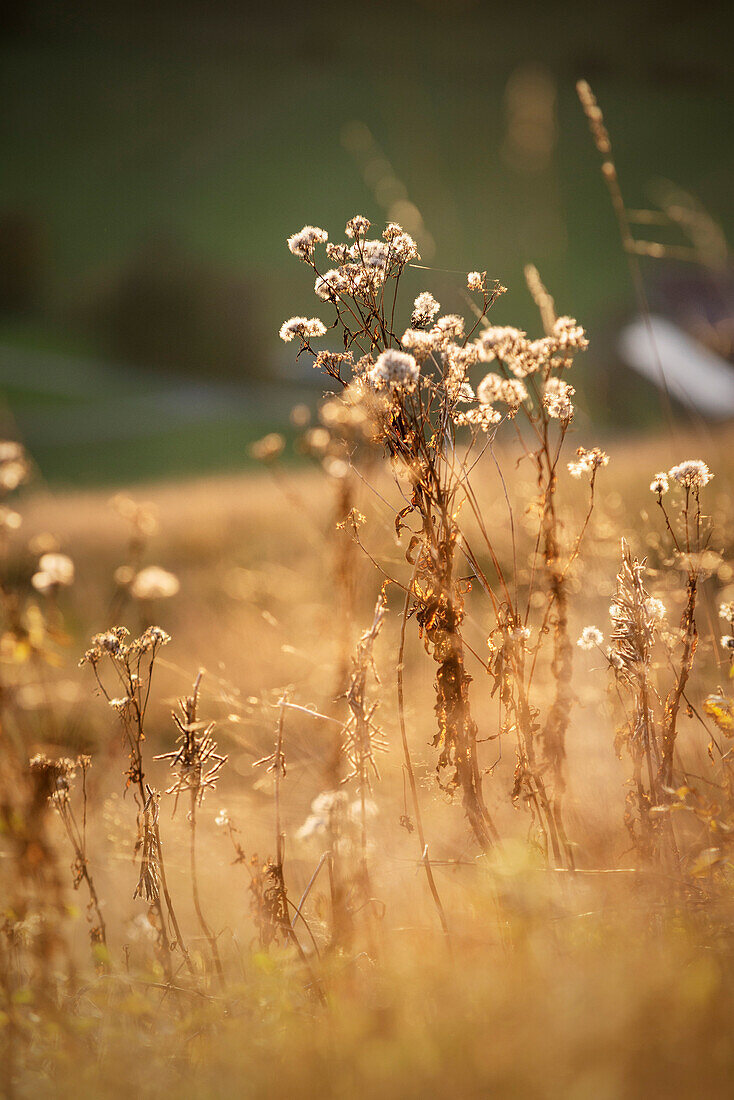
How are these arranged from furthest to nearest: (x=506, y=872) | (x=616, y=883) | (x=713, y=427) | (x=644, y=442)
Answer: (x=644, y=442) → (x=713, y=427) → (x=616, y=883) → (x=506, y=872)

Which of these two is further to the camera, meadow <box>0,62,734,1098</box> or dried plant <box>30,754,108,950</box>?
dried plant <box>30,754,108,950</box>

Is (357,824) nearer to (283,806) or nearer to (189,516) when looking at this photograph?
(283,806)

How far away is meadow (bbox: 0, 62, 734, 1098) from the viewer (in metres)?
1.39

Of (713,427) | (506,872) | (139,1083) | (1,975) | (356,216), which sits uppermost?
(713,427)

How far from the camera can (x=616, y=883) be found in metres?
1.95

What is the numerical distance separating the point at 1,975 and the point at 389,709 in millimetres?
1775

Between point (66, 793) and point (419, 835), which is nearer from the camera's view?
point (419, 835)

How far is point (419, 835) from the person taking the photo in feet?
7.23

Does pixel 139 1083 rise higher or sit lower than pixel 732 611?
lower

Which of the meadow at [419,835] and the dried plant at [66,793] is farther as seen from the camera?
the dried plant at [66,793]

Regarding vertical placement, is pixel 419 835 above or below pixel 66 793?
below

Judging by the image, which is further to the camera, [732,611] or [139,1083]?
[732,611]

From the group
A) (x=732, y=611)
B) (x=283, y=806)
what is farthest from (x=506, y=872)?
(x=283, y=806)

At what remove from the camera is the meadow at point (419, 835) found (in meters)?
1.39
